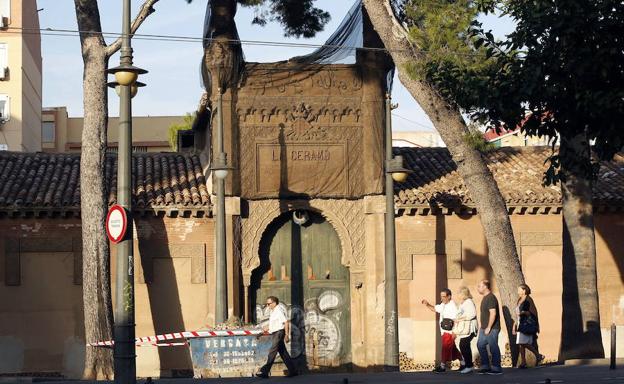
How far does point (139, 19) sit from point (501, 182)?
956 cm

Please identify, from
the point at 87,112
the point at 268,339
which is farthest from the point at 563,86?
the point at 87,112

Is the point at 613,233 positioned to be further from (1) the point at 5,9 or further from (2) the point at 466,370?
(1) the point at 5,9

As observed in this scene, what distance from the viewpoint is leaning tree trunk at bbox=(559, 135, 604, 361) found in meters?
24.2

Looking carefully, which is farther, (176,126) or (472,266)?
(176,126)

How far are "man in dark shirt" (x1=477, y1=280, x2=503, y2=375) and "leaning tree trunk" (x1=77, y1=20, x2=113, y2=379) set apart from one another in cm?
967

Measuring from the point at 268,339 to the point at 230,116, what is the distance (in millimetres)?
8567

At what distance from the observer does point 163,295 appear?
28.8 meters

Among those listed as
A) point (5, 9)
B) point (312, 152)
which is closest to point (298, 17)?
point (312, 152)

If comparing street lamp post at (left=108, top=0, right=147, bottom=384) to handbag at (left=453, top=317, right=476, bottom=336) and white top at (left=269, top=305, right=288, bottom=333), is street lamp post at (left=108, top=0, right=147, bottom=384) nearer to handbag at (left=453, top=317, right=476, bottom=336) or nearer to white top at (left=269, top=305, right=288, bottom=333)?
white top at (left=269, top=305, right=288, bottom=333)

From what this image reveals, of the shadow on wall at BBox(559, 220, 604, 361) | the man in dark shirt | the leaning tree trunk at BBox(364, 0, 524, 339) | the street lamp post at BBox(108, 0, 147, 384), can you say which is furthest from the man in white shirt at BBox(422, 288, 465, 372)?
the street lamp post at BBox(108, 0, 147, 384)

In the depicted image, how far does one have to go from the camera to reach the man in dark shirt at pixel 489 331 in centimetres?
1983

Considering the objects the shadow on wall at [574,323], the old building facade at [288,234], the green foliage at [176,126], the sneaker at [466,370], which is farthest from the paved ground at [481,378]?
the green foliage at [176,126]

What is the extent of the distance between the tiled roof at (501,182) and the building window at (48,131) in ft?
101

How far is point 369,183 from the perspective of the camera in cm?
2922
